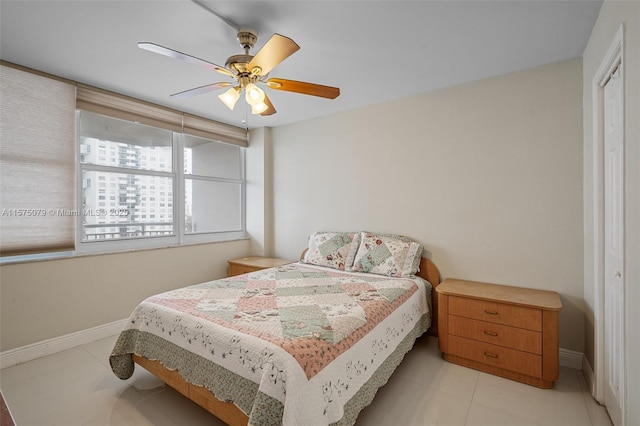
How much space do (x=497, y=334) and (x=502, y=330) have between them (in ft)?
0.16

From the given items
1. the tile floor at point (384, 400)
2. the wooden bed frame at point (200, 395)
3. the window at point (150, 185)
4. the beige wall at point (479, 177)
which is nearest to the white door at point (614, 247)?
the tile floor at point (384, 400)

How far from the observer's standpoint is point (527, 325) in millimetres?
2086

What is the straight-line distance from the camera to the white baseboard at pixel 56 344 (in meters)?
2.35

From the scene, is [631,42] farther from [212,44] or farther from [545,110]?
[212,44]

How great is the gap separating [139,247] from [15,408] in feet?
5.33

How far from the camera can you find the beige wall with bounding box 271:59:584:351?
2.33 metres

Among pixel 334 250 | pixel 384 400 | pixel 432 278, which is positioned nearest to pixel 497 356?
pixel 432 278

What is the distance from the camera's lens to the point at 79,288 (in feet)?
8.98

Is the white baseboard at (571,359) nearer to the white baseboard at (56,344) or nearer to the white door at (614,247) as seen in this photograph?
the white door at (614,247)

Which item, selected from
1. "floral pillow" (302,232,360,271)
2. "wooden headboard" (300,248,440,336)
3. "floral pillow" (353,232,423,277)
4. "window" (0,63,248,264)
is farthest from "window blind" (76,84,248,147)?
"wooden headboard" (300,248,440,336)

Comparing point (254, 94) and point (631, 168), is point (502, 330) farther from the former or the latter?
point (254, 94)

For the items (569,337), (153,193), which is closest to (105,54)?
(153,193)

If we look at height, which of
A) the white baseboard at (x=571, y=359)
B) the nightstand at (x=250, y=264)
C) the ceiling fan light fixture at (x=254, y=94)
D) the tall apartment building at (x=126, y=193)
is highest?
the ceiling fan light fixture at (x=254, y=94)

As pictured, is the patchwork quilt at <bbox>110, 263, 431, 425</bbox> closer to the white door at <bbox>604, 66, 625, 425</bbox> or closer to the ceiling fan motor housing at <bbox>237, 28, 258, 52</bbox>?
the white door at <bbox>604, 66, 625, 425</bbox>
